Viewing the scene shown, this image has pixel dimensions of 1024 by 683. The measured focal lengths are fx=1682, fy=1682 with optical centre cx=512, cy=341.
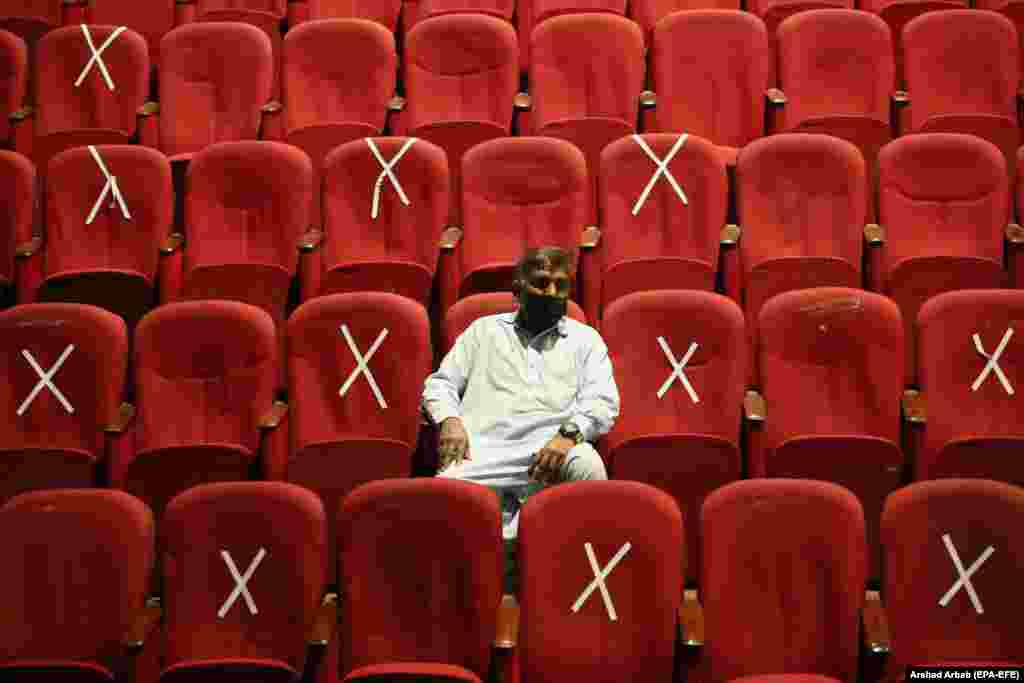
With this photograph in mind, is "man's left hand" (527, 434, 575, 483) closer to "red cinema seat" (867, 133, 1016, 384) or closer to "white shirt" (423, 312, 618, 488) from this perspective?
"white shirt" (423, 312, 618, 488)

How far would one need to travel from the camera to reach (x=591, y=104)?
1.69 metres

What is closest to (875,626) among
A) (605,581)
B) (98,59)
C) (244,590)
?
(605,581)

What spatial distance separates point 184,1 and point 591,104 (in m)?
0.52

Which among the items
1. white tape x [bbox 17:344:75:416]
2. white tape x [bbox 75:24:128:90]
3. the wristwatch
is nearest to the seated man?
the wristwatch

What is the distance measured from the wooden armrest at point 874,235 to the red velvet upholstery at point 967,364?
0.14m

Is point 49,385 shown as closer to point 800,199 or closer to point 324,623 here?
→ point 324,623

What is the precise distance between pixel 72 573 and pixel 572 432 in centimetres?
37

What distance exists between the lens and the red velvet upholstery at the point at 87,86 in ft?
5.78

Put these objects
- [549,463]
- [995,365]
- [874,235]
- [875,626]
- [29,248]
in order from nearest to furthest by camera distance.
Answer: [875,626], [549,463], [995,365], [874,235], [29,248]

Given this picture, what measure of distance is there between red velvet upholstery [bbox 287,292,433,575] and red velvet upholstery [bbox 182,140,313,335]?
0.18 m

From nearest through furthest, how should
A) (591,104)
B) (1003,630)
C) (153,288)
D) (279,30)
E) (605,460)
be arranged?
(1003,630) < (605,460) < (153,288) < (591,104) < (279,30)

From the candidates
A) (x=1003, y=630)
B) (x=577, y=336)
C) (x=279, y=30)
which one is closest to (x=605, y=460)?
(x=577, y=336)

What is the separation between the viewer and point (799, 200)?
4.89 ft

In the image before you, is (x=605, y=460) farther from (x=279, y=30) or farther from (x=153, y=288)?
(x=279, y=30)
